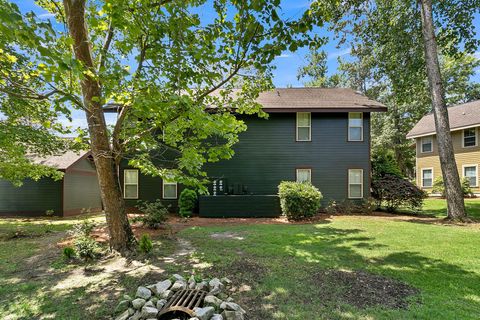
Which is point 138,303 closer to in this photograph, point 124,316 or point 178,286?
point 124,316

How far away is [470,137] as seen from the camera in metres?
17.9

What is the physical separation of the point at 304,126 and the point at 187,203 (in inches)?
265

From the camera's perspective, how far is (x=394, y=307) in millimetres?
3307

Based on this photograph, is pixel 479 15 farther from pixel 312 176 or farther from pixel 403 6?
pixel 312 176

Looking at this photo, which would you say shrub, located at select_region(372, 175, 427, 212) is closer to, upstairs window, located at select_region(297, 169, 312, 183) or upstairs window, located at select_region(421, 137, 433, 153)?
upstairs window, located at select_region(297, 169, 312, 183)

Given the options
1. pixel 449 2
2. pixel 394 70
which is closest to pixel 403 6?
pixel 449 2

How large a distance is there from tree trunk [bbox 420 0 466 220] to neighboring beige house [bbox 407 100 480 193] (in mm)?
10597

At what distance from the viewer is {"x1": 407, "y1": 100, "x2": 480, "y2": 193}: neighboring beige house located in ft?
57.5

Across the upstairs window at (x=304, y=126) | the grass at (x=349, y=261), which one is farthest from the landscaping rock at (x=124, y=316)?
the upstairs window at (x=304, y=126)

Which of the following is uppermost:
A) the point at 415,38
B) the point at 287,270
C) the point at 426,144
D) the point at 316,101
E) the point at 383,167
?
the point at 415,38

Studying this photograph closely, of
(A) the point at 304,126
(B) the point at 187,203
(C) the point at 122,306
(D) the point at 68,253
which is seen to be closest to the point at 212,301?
(C) the point at 122,306

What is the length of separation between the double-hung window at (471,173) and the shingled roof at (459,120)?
9.08 ft

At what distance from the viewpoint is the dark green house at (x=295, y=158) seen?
1257cm

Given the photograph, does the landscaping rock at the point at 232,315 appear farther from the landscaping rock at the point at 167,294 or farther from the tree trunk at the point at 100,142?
Result: the tree trunk at the point at 100,142
